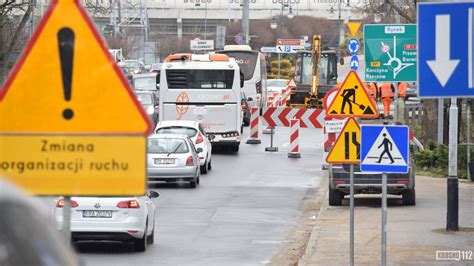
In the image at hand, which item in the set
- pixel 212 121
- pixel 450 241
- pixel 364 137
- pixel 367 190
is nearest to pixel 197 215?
pixel 367 190

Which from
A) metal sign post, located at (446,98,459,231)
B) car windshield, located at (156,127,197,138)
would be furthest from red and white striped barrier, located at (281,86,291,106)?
metal sign post, located at (446,98,459,231)

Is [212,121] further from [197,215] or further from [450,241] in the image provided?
[450,241]

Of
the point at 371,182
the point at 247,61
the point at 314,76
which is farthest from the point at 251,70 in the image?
the point at 371,182

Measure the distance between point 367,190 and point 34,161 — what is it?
18.7 metres

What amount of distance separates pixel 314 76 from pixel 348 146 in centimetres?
3887

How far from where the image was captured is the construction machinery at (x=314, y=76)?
54.3 meters

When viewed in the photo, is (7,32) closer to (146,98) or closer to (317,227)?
(146,98)

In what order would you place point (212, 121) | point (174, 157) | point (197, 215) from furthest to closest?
point (212, 121), point (174, 157), point (197, 215)

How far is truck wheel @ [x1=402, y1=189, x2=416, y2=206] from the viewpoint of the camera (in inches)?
974

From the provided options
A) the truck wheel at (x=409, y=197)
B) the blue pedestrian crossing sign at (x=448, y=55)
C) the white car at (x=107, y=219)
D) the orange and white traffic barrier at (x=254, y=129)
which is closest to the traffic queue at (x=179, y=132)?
the white car at (x=107, y=219)

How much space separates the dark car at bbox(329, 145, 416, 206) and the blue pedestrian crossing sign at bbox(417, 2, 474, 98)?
1070 centimetres

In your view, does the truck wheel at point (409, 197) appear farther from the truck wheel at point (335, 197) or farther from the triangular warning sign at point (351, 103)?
the triangular warning sign at point (351, 103)

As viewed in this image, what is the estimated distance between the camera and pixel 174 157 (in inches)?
1175

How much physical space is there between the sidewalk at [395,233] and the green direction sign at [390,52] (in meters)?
2.86
